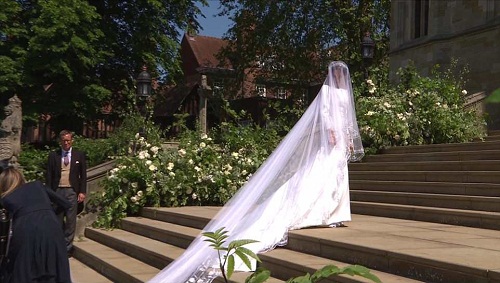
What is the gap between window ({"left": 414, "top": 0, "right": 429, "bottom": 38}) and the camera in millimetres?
22781

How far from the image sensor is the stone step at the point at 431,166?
9.51 meters

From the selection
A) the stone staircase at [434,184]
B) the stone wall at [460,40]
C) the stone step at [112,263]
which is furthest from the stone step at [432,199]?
the stone wall at [460,40]

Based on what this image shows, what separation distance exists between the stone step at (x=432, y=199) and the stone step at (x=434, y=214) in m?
0.20

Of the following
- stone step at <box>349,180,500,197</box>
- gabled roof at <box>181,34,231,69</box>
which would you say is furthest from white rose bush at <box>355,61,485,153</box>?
gabled roof at <box>181,34,231,69</box>

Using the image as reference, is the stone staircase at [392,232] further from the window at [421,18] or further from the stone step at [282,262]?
the window at [421,18]

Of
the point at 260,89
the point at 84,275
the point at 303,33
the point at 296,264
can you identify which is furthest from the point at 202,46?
the point at 296,264

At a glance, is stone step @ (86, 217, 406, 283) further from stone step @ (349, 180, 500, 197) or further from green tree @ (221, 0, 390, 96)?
green tree @ (221, 0, 390, 96)

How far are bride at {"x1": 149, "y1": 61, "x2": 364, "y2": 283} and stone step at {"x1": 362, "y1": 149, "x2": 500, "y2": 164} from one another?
312 centimetres

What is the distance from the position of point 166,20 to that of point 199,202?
16610 millimetres

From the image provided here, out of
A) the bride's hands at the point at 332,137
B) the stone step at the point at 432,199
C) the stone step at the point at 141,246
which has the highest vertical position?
the bride's hands at the point at 332,137

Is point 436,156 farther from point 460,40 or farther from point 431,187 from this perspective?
point 460,40

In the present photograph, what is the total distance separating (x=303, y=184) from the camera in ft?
25.0

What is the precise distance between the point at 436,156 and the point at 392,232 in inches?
185

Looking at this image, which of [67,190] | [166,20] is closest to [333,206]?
[67,190]
